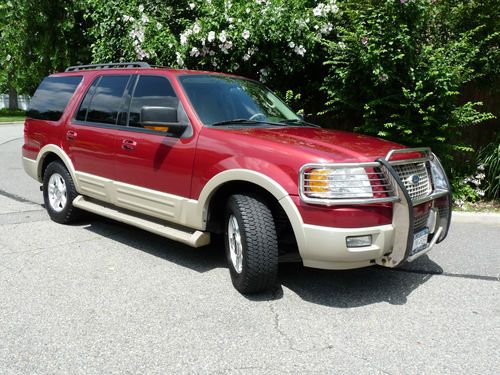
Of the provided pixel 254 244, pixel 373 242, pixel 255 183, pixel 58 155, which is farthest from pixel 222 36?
pixel 373 242

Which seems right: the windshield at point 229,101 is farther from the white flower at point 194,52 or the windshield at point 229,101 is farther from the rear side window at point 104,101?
the white flower at point 194,52

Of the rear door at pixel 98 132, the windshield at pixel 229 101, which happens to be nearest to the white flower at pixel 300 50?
the windshield at pixel 229 101

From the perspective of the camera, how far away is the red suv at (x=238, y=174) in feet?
11.8

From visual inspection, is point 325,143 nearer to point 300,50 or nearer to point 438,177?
point 438,177

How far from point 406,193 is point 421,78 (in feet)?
12.4

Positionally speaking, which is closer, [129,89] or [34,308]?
[34,308]

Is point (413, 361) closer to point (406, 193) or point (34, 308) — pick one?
point (406, 193)

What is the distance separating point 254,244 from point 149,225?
1.40m

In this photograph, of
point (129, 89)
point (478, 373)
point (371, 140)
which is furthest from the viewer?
point (129, 89)

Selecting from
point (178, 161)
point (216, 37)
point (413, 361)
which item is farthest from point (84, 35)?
point (413, 361)

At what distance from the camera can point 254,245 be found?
12.5ft

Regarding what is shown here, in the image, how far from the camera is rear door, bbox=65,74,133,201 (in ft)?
17.2

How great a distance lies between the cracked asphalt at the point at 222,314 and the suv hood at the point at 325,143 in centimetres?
116

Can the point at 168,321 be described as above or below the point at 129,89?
below
